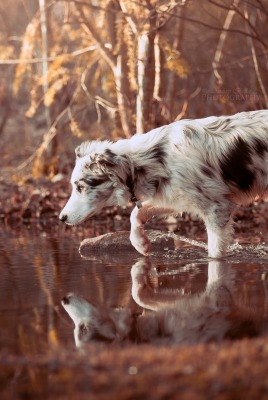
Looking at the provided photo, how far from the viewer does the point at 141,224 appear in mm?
8516

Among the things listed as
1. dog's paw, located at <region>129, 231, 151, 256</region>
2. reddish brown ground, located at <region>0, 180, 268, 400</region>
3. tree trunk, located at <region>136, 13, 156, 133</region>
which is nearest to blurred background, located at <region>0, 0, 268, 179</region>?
tree trunk, located at <region>136, 13, 156, 133</region>

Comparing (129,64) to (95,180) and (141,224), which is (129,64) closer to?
(141,224)

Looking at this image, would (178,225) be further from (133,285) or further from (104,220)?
(133,285)

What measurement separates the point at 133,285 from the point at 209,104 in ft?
35.3

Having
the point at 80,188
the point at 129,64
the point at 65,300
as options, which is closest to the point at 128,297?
the point at 65,300

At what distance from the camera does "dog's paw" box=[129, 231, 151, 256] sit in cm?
854

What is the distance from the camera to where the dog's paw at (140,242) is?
8539 millimetres

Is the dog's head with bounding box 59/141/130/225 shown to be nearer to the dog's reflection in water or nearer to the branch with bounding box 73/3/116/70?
the dog's reflection in water

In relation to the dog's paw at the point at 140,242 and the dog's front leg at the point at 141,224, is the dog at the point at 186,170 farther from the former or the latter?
the dog's paw at the point at 140,242

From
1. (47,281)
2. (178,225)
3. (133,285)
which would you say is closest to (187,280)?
(133,285)

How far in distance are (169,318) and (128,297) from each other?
3.04ft

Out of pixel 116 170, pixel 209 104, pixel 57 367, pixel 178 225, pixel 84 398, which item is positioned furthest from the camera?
pixel 209 104

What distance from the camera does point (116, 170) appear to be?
26.2 feet

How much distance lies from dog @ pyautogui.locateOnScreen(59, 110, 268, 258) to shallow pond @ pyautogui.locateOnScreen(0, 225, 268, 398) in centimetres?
61
